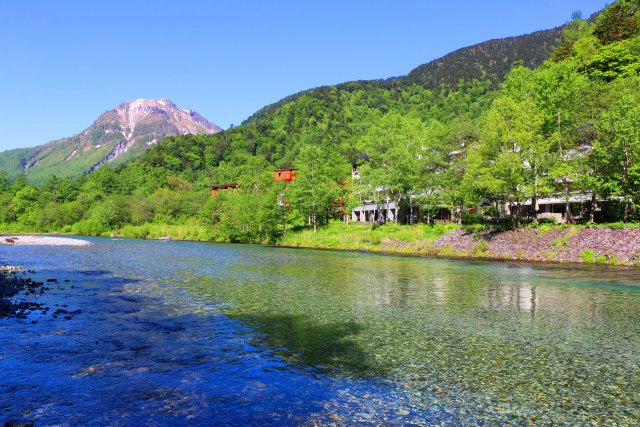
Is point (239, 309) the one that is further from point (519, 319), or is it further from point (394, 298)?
point (519, 319)

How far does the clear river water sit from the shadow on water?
7cm

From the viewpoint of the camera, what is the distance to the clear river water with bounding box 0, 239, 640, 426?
9742mm

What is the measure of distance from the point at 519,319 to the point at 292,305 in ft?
35.3

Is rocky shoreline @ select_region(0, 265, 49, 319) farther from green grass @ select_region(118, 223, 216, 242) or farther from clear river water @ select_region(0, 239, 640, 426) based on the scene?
green grass @ select_region(118, 223, 216, 242)

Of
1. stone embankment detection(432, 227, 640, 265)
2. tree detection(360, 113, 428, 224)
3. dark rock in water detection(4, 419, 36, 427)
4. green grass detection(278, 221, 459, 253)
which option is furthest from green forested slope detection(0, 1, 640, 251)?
dark rock in water detection(4, 419, 36, 427)

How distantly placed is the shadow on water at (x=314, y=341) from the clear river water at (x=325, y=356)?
72mm

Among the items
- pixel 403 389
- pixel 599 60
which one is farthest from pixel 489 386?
pixel 599 60

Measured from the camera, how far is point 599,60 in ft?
249

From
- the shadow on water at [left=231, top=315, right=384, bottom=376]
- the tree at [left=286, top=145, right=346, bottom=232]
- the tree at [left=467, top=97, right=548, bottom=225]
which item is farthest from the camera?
the tree at [left=286, top=145, right=346, bottom=232]

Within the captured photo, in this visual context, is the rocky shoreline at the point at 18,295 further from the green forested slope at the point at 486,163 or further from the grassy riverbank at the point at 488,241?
the green forested slope at the point at 486,163

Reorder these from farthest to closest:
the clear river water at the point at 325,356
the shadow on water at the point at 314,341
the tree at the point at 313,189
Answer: the tree at the point at 313,189 → the shadow on water at the point at 314,341 → the clear river water at the point at 325,356

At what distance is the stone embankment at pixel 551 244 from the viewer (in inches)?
1639

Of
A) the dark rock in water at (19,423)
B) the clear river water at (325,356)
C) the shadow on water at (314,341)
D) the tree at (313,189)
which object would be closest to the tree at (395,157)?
the tree at (313,189)

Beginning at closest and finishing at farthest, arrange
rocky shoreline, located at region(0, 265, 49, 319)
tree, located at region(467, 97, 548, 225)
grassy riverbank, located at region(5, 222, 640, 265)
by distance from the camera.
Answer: rocky shoreline, located at region(0, 265, 49, 319), grassy riverbank, located at region(5, 222, 640, 265), tree, located at region(467, 97, 548, 225)
